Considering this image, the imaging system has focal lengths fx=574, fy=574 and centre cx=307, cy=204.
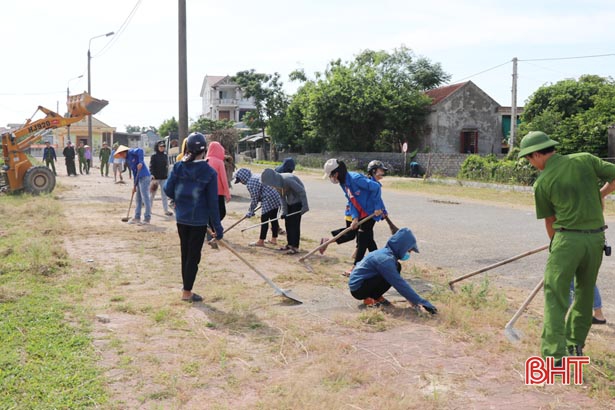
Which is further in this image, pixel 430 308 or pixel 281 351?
pixel 430 308

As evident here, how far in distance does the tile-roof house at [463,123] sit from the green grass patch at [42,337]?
1172 inches

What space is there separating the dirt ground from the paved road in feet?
4.20

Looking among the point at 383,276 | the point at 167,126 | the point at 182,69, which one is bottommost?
the point at 383,276

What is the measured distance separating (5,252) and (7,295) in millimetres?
2528

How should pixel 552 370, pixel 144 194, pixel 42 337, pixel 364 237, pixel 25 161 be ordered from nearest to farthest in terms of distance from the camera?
pixel 552 370, pixel 42 337, pixel 364 237, pixel 144 194, pixel 25 161

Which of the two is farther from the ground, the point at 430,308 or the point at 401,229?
the point at 401,229

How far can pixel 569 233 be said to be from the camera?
3.91 meters

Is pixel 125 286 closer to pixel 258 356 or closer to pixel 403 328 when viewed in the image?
pixel 258 356

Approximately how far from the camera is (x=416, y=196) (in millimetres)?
18906

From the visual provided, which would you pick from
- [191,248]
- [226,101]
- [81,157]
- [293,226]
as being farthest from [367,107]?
[226,101]

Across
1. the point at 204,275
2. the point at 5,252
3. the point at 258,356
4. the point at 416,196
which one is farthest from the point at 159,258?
the point at 416,196

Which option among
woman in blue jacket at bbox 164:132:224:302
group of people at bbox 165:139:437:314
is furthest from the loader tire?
woman in blue jacket at bbox 164:132:224:302

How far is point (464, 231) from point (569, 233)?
7183mm

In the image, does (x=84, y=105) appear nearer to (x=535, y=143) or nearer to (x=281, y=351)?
(x=281, y=351)
